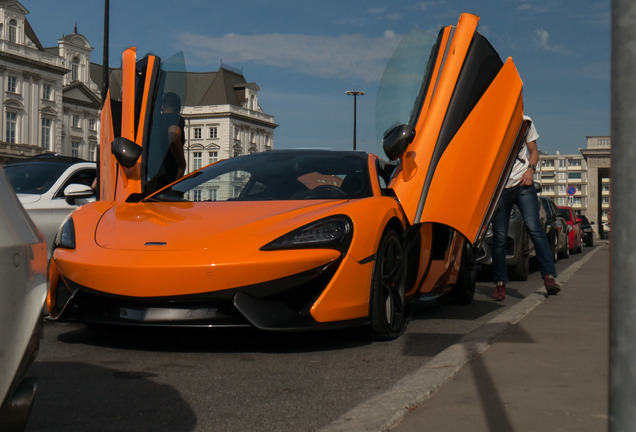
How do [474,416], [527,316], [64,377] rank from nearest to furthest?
[474,416] → [64,377] → [527,316]

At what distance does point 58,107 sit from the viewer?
6488cm

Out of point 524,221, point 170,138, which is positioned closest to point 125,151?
point 170,138

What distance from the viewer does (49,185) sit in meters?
7.97

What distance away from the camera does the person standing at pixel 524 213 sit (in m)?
7.21

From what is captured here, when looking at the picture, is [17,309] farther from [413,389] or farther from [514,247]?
[514,247]

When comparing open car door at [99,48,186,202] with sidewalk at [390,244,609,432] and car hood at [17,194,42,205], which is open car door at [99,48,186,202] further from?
sidewalk at [390,244,609,432]

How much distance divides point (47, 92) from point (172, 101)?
61554 millimetres

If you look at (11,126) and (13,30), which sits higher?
(13,30)

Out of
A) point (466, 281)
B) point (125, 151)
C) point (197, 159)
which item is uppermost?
point (197, 159)

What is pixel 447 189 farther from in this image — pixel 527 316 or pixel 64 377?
pixel 64 377

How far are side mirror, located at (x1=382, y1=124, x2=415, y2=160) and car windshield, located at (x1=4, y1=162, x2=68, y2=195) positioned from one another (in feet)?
13.3

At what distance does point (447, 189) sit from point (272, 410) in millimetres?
2532

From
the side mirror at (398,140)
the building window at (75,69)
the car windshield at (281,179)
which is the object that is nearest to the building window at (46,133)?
the building window at (75,69)

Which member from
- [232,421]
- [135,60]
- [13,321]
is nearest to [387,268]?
[232,421]
